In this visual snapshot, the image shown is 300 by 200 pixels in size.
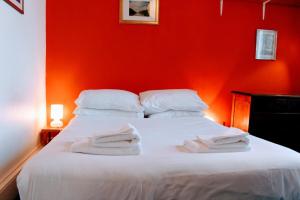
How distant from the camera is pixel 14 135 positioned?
2174 mm

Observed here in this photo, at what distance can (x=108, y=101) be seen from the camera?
2.62 metres

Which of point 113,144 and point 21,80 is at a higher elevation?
point 21,80

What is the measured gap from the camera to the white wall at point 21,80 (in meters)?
1.93

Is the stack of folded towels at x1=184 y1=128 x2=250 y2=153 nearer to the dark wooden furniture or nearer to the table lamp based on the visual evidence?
the dark wooden furniture

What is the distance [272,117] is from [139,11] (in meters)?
1.92

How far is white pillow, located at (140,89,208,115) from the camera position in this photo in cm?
267

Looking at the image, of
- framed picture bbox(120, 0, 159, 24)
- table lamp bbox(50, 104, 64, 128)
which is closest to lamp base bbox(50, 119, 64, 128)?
table lamp bbox(50, 104, 64, 128)

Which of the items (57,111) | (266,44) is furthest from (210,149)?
(266,44)

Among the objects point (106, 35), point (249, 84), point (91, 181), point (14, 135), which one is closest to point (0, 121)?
point (14, 135)

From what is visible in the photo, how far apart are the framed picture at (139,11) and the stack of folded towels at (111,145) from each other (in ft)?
6.28

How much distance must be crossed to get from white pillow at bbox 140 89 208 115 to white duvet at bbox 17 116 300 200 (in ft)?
3.86

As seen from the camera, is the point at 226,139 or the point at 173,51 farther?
the point at 173,51

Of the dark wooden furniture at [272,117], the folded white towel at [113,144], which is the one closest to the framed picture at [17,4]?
the folded white towel at [113,144]

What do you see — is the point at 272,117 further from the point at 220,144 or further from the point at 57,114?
the point at 57,114
